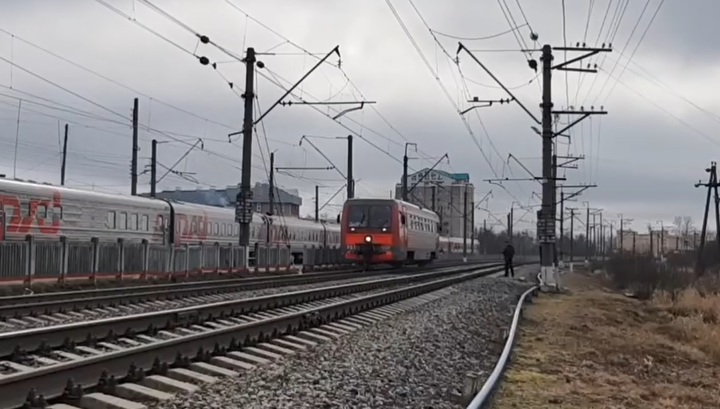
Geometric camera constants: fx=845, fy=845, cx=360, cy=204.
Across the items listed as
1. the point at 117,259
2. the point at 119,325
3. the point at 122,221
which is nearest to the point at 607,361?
the point at 119,325

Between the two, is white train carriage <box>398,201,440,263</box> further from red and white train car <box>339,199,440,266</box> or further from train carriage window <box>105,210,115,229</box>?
train carriage window <box>105,210,115,229</box>

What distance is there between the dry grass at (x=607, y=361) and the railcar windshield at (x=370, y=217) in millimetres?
11172

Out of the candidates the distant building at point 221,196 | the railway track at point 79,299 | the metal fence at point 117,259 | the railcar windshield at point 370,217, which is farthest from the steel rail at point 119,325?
the distant building at point 221,196

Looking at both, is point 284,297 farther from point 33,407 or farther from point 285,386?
point 33,407

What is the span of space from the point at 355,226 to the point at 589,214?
272ft

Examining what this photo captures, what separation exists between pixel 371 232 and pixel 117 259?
1429 centimetres

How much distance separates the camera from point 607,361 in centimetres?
1416

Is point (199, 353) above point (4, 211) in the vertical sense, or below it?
below

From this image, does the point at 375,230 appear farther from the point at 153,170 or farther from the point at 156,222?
the point at 153,170

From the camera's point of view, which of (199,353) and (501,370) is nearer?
(199,353)

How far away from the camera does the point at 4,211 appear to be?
25.8m

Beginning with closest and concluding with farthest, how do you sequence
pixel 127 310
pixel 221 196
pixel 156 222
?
pixel 127 310 → pixel 156 222 → pixel 221 196

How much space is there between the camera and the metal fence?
70.8ft

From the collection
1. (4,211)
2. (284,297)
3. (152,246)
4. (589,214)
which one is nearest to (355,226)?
(152,246)
